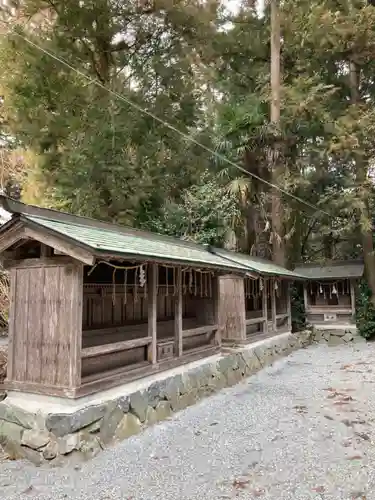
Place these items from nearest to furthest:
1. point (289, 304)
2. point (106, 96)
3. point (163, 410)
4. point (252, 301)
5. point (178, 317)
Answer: point (163, 410) < point (178, 317) < point (106, 96) < point (252, 301) < point (289, 304)

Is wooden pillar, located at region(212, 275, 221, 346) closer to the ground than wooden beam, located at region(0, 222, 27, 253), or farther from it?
closer to the ground

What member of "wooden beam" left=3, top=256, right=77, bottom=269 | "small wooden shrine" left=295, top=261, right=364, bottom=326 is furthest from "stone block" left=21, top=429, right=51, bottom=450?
"small wooden shrine" left=295, top=261, right=364, bottom=326

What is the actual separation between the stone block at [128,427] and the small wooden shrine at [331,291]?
10.6m

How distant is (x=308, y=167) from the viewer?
18047 millimetres

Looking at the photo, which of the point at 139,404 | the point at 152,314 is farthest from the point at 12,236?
the point at 139,404

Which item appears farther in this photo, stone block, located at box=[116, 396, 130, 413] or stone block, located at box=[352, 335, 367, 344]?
stone block, located at box=[352, 335, 367, 344]

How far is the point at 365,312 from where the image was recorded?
559 inches

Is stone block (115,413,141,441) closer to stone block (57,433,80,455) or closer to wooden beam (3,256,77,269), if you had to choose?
stone block (57,433,80,455)

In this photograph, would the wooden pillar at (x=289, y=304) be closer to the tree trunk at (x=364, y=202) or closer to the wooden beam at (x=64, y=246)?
the tree trunk at (x=364, y=202)

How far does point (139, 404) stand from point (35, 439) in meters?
1.53

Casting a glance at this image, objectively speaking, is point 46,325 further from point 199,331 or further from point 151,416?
point 199,331

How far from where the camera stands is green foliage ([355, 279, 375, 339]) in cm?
1403

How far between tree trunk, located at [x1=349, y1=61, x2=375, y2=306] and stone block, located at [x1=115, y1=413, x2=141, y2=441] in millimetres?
→ 11129

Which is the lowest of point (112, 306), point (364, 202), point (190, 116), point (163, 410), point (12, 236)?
point (163, 410)
